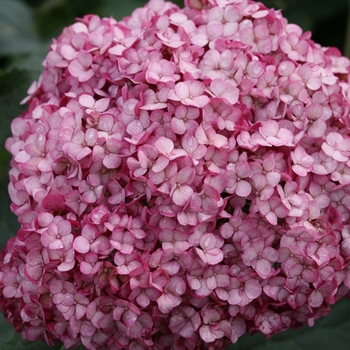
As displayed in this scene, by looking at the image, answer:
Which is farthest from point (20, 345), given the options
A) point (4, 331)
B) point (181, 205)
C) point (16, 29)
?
point (16, 29)

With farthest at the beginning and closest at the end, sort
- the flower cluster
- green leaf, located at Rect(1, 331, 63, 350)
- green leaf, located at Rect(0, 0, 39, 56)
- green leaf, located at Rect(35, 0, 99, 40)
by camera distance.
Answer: green leaf, located at Rect(35, 0, 99, 40) < green leaf, located at Rect(0, 0, 39, 56) < green leaf, located at Rect(1, 331, 63, 350) < the flower cluster

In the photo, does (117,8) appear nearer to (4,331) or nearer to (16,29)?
(16,29)

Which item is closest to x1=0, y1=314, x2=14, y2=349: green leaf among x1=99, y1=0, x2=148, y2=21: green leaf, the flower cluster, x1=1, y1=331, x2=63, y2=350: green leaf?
A: x1=1, y1=331, x2=63, y2=350: green leaf

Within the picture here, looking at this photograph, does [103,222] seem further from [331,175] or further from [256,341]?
[256,341]

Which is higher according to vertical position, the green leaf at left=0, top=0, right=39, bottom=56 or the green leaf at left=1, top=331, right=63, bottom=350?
the green leaf at left=0, top=0, right=39, bottom=56

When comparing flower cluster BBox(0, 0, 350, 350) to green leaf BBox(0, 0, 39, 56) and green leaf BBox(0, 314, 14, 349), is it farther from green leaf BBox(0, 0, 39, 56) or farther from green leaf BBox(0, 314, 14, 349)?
green leaf BBox(0, 0, 39, 56)

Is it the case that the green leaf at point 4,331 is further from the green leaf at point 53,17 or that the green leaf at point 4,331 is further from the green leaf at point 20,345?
the green leaf at point 53,17
